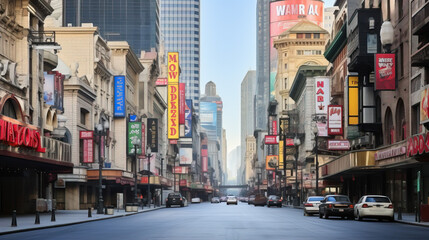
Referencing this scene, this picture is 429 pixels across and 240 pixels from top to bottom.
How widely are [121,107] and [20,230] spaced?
2502 inches

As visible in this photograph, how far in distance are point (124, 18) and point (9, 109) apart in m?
140

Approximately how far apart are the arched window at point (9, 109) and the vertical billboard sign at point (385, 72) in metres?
26.4

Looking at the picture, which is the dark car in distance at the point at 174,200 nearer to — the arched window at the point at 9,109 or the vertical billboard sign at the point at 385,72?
the vertical billboard sign at the point at 385,72

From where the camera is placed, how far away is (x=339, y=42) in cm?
8281

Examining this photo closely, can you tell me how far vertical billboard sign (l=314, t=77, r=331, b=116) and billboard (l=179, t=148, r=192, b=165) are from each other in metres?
96.1

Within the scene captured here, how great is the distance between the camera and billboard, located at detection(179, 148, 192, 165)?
18850 cm

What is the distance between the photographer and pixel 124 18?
189 m

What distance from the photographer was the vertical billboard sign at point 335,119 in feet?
255

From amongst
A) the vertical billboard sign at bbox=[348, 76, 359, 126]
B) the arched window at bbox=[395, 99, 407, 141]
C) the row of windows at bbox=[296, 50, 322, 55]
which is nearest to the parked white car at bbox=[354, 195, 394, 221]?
the arched window at bbox=[395, 99, 407, 141]

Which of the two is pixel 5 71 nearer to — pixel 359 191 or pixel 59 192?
pixel 59 192

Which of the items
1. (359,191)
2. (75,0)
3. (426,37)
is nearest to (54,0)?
(359,191)

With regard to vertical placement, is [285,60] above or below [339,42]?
above

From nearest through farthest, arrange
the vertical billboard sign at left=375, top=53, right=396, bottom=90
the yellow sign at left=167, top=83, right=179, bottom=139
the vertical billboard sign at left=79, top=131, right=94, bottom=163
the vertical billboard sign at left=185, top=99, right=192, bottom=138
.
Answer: the vertical billboard sign at left=375, top=53, right=396, bottom=90
the vertical billboard sign at left=79, top=131, right=94, bottom=163
the yellow sign at left=167, top=83, right=179, bottom=139
the vertical billboard sign at left=185, top=99, right=192, bottom=138

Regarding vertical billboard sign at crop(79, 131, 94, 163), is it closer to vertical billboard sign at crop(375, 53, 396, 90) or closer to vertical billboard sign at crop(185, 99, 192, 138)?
vertical billboard sign at crop(375, 53, 396, 90)
